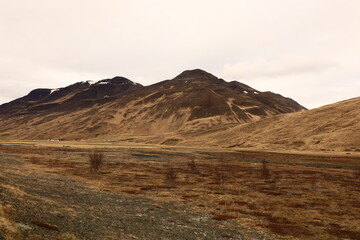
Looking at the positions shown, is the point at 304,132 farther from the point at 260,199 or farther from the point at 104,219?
the point at 104,219

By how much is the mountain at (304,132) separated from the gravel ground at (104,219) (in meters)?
97.1

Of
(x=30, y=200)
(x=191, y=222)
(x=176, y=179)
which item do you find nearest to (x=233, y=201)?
(x=191, y=222)

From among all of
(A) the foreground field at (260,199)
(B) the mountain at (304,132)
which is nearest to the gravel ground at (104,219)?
(A) the foreground field at (260,199)

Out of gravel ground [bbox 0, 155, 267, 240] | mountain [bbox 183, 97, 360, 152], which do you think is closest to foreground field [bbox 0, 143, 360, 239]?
gravel ground [bbox 0, 155, 267, 240]

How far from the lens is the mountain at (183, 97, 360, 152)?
11081cm

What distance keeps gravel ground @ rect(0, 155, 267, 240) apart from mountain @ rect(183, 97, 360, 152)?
319 ft

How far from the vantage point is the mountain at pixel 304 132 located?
364 feet

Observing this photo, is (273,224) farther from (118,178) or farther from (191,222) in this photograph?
(118,178)

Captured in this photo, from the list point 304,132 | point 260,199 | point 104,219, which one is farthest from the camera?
point 304,132

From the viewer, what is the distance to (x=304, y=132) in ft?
429

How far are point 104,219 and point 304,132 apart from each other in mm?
128379

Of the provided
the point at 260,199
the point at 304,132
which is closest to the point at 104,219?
the point at 260,199

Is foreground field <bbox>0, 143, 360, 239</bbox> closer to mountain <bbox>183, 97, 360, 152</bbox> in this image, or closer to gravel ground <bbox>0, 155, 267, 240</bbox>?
gravel ground <bbox>0, 155, 267, 240</bbox>

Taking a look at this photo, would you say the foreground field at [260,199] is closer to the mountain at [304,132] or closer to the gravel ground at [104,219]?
the gravel ground at [104,219]
